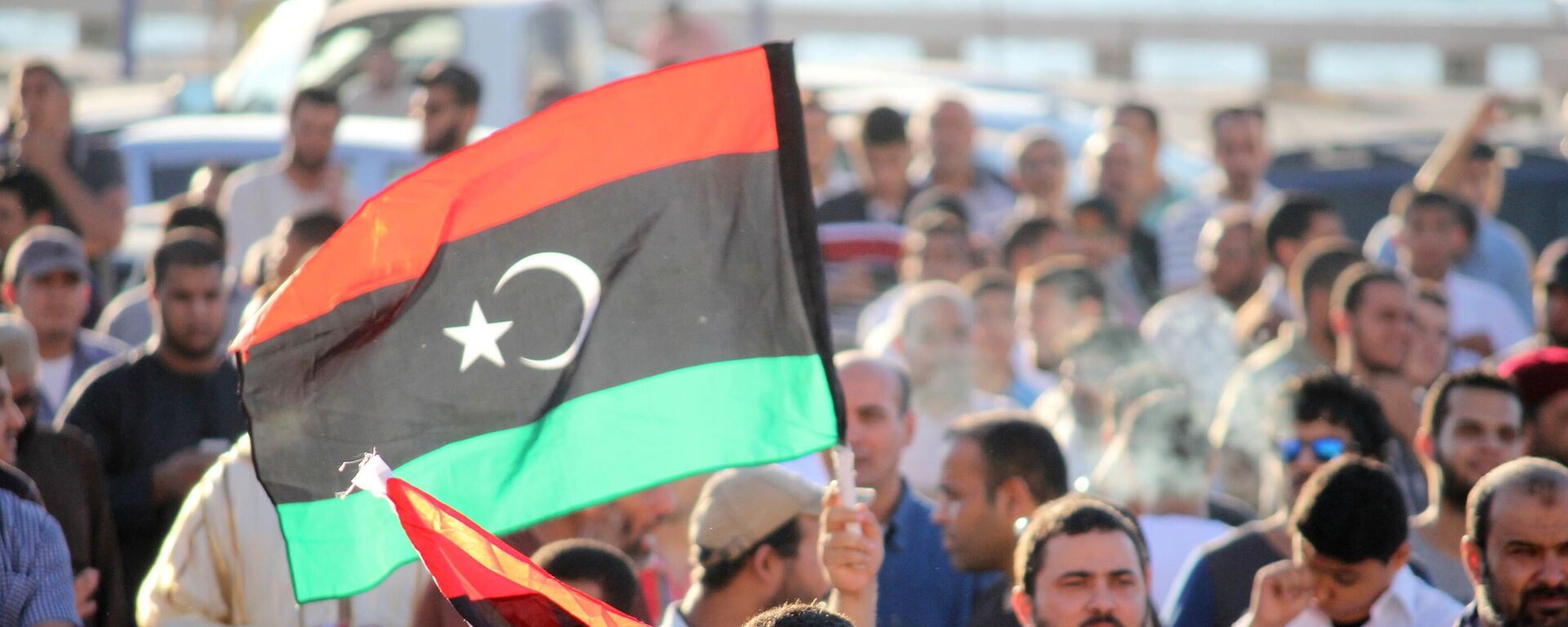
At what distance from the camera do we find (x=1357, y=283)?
8.67 m

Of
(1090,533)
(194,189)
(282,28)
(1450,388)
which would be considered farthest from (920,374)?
(282,28)

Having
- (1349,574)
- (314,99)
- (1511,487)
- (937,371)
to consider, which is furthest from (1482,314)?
(314,99)

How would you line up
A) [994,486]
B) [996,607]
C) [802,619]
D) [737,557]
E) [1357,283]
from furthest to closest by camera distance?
1. [1357,283]
2. [994,486]
3. [996,607]
4. [737,557]
5. [802,619]

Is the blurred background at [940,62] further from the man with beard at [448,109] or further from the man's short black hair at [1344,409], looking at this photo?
the man's short black hair at [1344,409]

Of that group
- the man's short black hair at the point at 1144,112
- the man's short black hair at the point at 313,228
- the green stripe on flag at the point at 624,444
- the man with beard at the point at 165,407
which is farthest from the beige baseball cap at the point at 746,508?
the man's short black hair at the point at 1144,112

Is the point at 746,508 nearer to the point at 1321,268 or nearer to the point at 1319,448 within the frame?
the point at 1319,448

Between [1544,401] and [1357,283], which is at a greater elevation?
[1357,283]

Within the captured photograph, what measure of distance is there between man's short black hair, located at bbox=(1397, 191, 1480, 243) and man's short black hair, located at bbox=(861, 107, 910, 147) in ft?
8.11

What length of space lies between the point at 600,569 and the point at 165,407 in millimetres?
2298

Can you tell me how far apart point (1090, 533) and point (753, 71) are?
150 centimetres

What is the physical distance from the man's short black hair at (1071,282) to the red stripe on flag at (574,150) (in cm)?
427

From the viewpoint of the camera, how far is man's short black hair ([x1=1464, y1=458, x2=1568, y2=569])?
5727 millimetres

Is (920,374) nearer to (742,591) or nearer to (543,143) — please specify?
(742,591)

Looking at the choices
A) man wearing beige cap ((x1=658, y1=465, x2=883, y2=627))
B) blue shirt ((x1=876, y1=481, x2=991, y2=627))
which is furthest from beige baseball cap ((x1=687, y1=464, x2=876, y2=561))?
blue shirt ((x1=876, y1=481, x2=991, y2=627))
